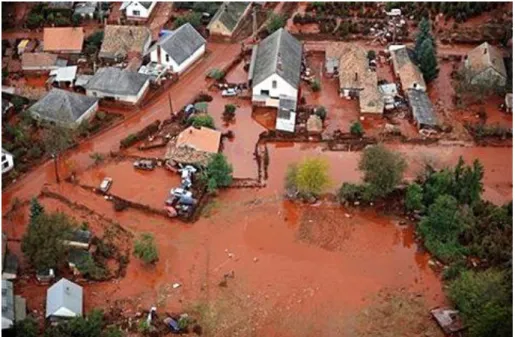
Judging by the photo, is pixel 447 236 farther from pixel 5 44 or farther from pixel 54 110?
pixel 5 44

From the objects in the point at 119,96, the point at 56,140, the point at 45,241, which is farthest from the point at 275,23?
the point at 45,241

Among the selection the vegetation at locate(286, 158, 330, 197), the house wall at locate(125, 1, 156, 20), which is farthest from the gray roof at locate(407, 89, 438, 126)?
the house wall at locate(125, 1, 156, 20)

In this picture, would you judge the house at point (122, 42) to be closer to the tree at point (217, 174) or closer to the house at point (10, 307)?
the tree at point (217, 174)

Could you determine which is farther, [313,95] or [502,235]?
[313,95]

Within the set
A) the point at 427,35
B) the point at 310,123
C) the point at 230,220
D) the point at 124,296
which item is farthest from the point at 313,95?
the point at 124,296

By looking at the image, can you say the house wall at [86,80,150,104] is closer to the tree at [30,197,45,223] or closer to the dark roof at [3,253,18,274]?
the tree at [30,197,45,223]

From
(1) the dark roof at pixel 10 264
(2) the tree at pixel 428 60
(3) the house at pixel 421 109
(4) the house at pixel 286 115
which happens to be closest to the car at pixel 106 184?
(1) the dark roof at pixel 10 264

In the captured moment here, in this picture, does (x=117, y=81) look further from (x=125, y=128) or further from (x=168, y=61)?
(x=168, y=61)
